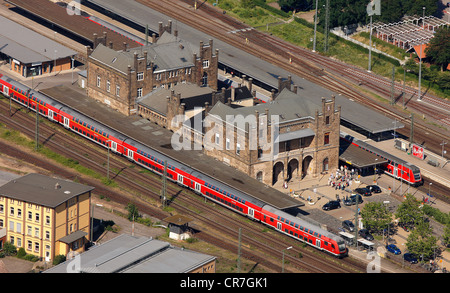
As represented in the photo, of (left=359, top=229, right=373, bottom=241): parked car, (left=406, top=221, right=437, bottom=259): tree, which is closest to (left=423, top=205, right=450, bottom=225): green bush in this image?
(left=406, top=221, right=437, bottom=259): tree

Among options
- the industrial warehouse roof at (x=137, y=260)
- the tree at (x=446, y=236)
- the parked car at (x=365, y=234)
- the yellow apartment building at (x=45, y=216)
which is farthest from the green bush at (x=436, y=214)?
the yellow apartment building at (x=45, y=216)

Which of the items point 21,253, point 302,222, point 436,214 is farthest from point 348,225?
point 21,253

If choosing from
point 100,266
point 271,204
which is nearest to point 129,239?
point 100,266

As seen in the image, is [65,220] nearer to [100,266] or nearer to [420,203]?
[100,266]

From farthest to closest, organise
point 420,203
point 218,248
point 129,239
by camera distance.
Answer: point 420,203 → point 218,248 → point 129,239

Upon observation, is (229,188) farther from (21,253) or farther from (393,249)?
(21,253)

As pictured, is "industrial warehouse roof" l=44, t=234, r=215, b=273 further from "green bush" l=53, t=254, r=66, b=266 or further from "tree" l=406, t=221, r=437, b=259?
"tree" l=406, t=221, r=437, b=259
